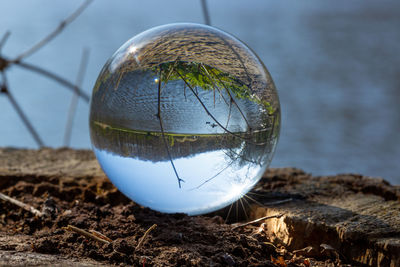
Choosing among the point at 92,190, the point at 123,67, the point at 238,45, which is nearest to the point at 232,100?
the point at 238,45

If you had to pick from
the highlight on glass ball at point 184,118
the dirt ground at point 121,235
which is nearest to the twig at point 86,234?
the dirt ground at point 121,235

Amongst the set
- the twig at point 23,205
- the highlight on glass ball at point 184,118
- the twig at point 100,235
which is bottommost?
the twig at point 100,235

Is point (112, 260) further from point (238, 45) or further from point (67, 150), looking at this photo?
point (67, 150)

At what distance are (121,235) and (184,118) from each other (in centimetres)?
43

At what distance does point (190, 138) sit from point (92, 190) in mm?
721

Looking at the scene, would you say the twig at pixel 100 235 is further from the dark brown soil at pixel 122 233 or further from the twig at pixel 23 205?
the twig at pixel 23 205

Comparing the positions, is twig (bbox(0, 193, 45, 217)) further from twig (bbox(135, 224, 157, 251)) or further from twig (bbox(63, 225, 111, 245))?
twig (bbox(135, 224, 157, 251))

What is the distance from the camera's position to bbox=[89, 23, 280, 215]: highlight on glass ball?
4.71 ft

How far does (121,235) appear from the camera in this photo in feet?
4.98

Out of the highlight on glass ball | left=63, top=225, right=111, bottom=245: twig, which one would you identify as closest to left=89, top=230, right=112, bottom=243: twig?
left=63, top=225, right=111, bottom=245: twig

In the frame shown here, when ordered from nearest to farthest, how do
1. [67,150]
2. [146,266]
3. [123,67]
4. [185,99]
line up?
[146,266] → [185,99] → [123,67] → [67,150]

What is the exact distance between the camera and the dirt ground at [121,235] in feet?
4.41

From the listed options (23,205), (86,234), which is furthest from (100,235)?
(23,205)

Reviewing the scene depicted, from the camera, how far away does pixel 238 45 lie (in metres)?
1.62
